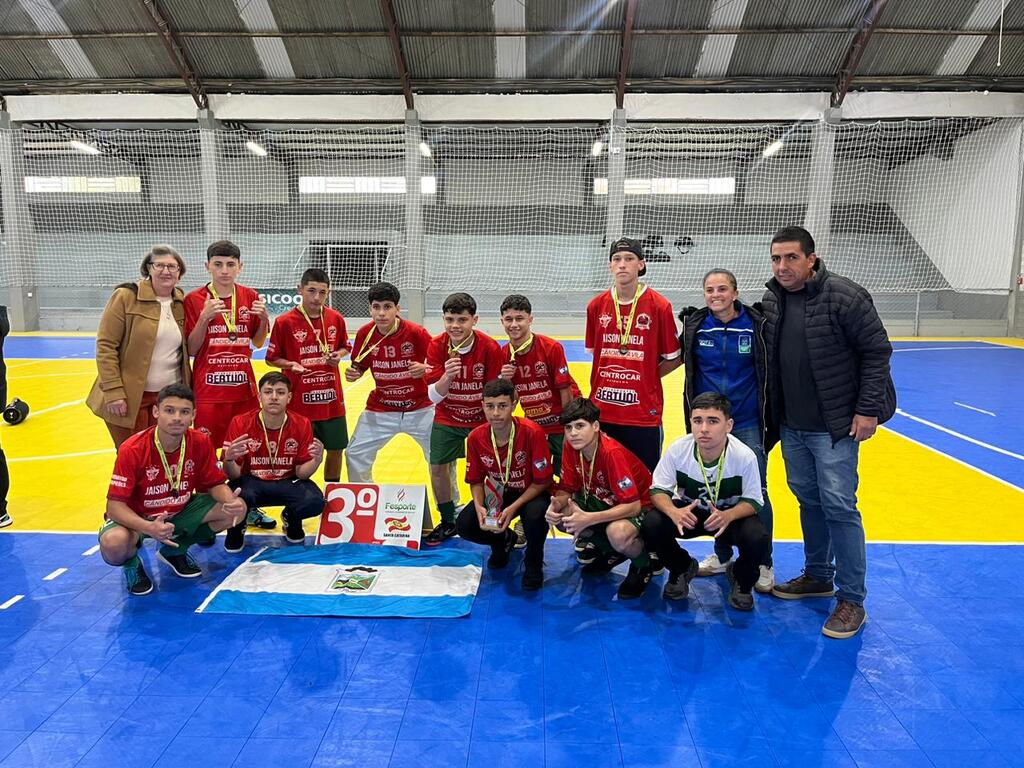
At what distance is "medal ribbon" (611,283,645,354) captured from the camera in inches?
173

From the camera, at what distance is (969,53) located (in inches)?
633

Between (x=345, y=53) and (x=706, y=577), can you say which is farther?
(x=345, y=53)

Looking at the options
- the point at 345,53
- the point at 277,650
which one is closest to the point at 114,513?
the point at 277,650

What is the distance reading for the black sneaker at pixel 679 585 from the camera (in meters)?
4.02

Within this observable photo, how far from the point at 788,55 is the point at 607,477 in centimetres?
1566

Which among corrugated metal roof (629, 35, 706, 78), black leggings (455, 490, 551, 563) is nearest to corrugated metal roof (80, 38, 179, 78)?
corrugated metal roof (629, 35, 706, 78)

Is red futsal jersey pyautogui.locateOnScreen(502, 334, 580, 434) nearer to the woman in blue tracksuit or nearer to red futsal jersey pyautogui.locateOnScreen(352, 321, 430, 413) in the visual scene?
red futsal jersey pyautogui.locateOnScreen(352, 321, 430, 413)

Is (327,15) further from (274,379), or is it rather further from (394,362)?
(274,379)

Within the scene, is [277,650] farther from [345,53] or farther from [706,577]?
[345,53]

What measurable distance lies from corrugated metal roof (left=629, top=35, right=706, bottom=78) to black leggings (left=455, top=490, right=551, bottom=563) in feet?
47.9

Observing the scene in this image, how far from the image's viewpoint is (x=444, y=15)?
15273 mm

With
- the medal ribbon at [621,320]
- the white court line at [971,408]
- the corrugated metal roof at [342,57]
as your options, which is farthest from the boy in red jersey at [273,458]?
the corrugated metal roof at [342,57]

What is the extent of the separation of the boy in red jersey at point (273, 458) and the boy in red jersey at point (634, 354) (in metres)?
1.99

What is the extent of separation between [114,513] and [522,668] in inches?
94.2
